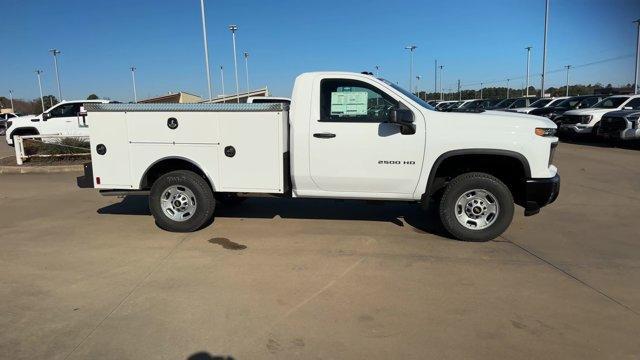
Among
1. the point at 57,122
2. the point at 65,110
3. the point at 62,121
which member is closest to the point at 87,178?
the point at 62,121

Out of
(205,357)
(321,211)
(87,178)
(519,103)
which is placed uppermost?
(519,103)

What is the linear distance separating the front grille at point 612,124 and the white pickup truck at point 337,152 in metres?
12.6

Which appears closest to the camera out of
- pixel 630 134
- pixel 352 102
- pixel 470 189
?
pixel 470 189

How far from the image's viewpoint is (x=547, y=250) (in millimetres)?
5445

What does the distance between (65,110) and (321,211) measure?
12.0 m

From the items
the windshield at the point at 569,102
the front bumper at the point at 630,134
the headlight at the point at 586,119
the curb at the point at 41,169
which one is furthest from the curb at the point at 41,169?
the windshield at the point at 569,102

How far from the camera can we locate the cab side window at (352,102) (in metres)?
5.68

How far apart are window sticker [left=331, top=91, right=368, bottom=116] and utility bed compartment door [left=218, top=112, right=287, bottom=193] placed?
2.10 ft

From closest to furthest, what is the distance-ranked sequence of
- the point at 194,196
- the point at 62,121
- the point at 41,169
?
1. the point at 194,196
2. the point at 41,169
3. the point at 62,121

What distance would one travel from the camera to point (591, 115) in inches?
701

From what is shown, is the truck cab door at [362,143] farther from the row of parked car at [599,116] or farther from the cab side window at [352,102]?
the row of parked car at [599,116]

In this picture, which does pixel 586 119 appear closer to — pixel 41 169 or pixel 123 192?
pixel 123 192

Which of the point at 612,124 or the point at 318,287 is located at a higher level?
the point at 612,124

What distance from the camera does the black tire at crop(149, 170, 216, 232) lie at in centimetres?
606
